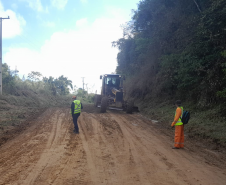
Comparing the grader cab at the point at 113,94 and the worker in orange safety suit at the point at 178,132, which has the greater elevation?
the grader cab at the point at 113,94

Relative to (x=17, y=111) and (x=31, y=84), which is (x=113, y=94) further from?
(x=31, y=84)

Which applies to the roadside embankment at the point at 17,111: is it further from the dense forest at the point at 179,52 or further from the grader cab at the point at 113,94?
the dense forest at the point at 179,52

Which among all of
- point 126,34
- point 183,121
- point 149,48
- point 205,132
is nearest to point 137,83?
point 149,48

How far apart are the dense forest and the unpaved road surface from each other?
5342mm

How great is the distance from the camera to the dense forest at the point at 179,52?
12.8m

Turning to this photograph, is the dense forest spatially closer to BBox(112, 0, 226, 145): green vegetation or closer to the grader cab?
BBox(112, 0, 226, 145): green vegetation

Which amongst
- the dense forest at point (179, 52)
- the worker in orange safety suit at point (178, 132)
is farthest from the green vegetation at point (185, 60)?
the worker in orange safety suit at point (178, 132)

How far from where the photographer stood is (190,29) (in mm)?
17344

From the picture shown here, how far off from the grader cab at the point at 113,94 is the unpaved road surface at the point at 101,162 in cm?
879

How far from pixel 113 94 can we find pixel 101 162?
1393 cm

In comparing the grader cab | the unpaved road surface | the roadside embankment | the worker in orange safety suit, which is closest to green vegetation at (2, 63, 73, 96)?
the roadside embankment

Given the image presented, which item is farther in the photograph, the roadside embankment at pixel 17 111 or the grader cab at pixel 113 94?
the grader cab at pixel 113 94

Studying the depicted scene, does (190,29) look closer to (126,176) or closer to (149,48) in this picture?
(149,48)

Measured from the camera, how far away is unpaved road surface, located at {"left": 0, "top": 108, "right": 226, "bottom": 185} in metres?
4.56
